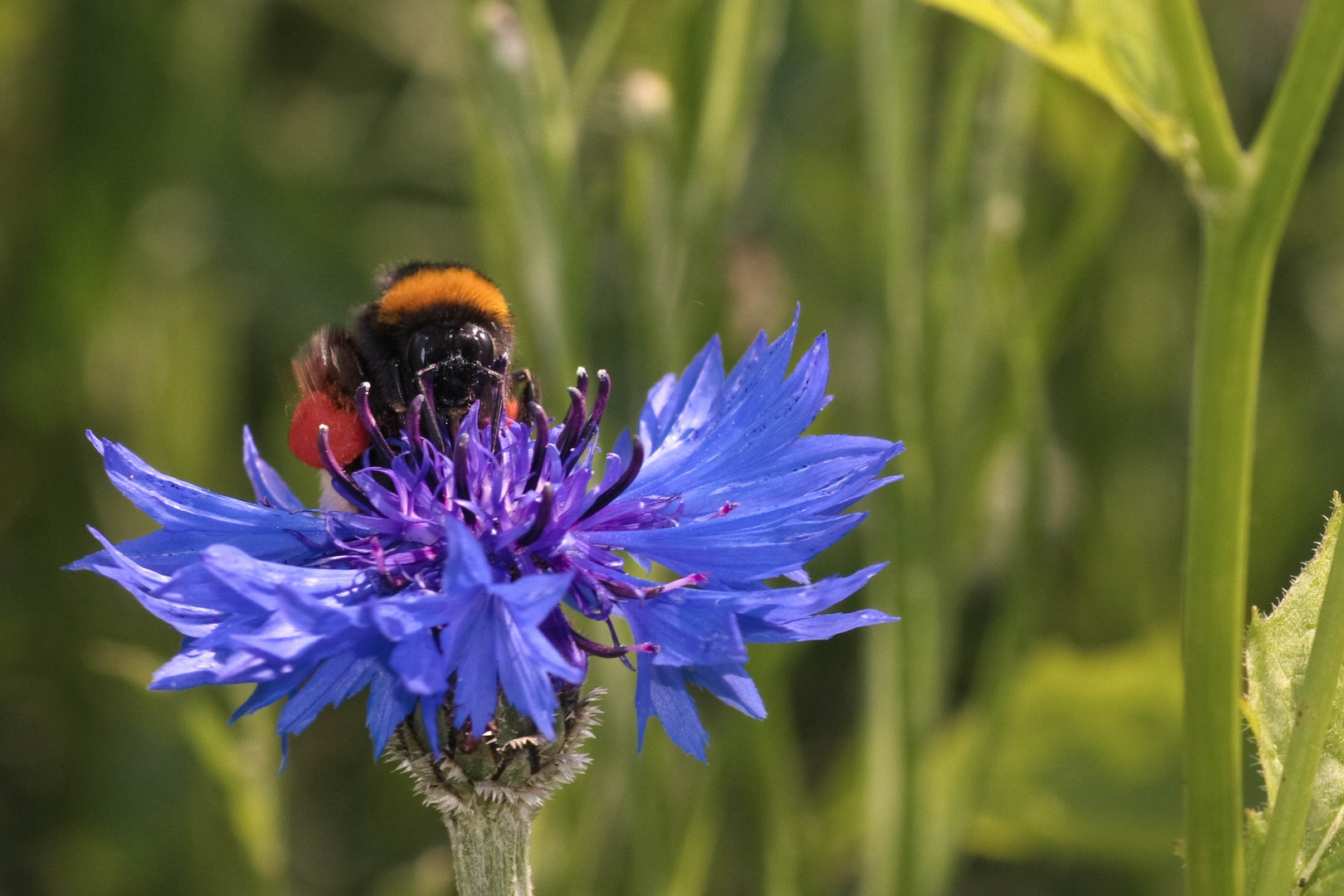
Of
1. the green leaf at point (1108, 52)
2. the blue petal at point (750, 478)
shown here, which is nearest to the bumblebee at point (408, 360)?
the blue petal at point (750, 478)

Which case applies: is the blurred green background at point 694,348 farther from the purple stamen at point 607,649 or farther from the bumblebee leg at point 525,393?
the purple stamen at point 607,649

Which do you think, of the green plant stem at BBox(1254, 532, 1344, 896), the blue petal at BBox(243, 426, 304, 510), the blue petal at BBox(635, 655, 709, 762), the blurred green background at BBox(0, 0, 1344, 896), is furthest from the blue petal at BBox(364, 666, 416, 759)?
the blurred green background at BBox(0, 0, 1344, 896)

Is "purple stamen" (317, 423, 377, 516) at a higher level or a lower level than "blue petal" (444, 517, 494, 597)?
higher

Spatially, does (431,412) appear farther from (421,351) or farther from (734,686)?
(734,686)

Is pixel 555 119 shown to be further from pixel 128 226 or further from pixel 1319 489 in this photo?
pixel 1319 489

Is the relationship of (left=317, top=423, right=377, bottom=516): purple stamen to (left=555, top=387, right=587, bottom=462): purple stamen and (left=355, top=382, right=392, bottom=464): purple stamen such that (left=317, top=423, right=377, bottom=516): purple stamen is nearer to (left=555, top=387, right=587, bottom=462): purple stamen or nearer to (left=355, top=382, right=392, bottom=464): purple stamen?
(left=355, top=382, right=392, bottom=464): purple stamen

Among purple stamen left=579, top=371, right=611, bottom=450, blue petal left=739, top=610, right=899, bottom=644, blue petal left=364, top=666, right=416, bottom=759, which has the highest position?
purple stamen left=579, top=371, right=611, bottom=450

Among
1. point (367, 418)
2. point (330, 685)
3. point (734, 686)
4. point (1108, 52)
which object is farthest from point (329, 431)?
point (1108, 52)
